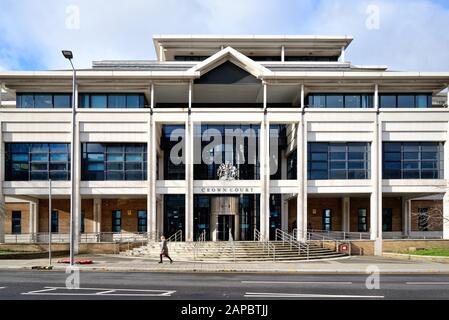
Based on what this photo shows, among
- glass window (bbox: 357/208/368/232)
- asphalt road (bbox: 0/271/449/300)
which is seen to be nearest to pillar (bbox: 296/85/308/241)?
glass window (bbox: 357/208/368/232)

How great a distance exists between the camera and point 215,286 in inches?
645

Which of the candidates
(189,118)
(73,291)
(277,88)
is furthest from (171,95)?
(73,291)

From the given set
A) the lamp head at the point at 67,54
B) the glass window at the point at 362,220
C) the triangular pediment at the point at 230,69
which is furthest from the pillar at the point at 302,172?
the lamp head at the point at 67,54

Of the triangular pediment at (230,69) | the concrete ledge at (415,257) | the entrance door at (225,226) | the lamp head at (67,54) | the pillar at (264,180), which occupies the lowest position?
the concrete ledge at (415,257)

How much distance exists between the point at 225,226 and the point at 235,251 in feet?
33.0

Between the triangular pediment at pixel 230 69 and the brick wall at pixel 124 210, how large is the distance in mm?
10981

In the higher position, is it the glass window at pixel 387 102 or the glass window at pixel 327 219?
the glass window at pixel 387 102

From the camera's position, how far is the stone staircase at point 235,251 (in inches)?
Answer: 1112

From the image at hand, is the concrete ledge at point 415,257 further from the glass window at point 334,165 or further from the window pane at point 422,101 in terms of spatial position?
the window pane at point 422,101

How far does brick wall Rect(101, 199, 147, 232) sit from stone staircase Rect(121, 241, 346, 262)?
7.53 meters

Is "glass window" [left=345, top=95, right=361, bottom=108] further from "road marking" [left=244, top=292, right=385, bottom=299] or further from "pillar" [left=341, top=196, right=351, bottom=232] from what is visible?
"road marking" [left=244, top=292, right=385, bottom=299]

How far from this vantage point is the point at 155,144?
35281mm

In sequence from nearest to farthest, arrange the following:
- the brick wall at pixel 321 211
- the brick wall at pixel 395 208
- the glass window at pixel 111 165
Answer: the glass window at pixel 111 165 < the brick wall at pixel 321 211 < the brick wall at pixel 395 208

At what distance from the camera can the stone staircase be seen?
2823cm
